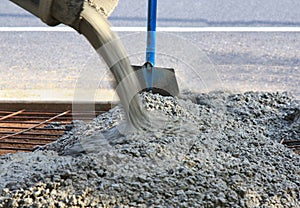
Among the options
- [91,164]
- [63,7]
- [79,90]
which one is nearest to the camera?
[63,7]

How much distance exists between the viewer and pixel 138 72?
96.0 inches

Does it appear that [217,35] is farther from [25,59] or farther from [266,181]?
[266,181]

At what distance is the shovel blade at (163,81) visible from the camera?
2.50 metres

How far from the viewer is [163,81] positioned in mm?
2535

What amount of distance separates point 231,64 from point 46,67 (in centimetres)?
137

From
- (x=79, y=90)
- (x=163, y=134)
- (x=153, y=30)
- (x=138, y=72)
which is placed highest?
(x=153, y=30)

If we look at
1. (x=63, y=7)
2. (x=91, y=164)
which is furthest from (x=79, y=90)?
(x=63, y=7)

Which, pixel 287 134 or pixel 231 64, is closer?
pixel 287 134

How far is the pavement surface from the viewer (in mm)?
3201

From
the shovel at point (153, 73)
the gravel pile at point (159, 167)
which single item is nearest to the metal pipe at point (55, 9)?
the gravel pile at point (159, 167)

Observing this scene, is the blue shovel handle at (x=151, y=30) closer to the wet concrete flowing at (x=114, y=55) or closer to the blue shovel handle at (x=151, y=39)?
the blue shovel handle at (x=151, y=39)

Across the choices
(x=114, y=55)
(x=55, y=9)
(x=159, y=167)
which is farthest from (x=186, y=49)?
(x=55, y=9)

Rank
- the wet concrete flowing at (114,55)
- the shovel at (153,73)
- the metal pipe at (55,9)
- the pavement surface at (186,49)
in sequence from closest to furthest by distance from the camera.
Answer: the metal pipe at (55,9) < the wet concrete flowing at (114,55) < the shovel at (153,73) < the pavement surface at (186,49)

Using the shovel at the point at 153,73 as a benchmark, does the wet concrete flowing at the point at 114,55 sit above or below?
below
